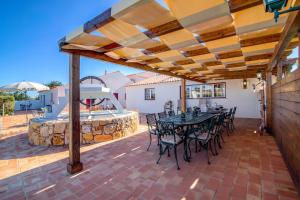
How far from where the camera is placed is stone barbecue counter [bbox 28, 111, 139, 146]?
14.4 ft

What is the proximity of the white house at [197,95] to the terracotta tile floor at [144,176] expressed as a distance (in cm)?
568

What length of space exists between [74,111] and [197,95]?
920 cm

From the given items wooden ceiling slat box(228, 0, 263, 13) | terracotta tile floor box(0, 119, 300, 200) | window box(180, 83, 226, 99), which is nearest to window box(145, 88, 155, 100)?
→ window box(180, 83, 226, 99)

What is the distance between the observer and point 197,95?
34.8 ft

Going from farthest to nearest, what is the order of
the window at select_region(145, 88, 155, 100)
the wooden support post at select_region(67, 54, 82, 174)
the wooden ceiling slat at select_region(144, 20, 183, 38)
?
the window at select_region(145, 88, 155, 100) → the wooden support post at select_region(67, 54, 82, 174) → the wooden ceiling slat at select_region(144, 20, 183, 38)

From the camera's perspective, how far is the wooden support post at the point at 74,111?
9.14ft

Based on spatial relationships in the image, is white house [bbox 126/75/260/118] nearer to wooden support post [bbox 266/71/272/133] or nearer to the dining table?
wooden support post [bbox 266/71/272/133]

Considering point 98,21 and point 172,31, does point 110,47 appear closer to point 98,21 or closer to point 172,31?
point 98,21

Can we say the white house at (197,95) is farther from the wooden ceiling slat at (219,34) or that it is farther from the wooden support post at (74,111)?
the wooden support post at (74,111)

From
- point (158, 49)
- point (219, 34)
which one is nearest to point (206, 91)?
point (158, 49)

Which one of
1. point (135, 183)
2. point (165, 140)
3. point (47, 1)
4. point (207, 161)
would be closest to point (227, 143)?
point (207, 161)

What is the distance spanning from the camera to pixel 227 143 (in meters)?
4.35

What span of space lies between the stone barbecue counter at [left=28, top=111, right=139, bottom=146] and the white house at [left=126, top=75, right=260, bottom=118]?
6236mm

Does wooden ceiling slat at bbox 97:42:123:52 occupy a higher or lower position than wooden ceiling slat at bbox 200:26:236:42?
lower
